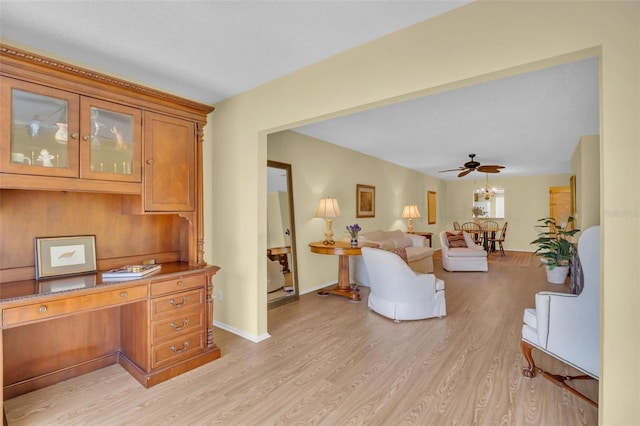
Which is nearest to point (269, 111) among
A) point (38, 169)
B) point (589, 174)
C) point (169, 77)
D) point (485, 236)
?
point (169, 77)

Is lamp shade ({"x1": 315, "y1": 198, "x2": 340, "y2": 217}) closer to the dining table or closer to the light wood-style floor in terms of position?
the light wood-style floor

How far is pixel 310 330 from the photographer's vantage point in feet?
10.9

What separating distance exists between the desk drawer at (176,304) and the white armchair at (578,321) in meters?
2.58

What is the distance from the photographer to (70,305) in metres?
1.93

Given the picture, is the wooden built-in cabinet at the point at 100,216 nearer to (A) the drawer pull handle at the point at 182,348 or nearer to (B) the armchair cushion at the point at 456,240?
(A) the drawer pull handle at the point at 182,348

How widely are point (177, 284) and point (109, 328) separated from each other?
2.56 ft

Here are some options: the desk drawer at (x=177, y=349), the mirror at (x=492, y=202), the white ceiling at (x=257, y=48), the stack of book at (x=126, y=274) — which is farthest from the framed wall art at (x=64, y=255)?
the mirror at (x=492, y=202)

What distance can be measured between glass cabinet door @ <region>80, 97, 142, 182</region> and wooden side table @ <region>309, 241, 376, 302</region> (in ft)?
8.63

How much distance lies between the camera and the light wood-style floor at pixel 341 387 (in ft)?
6.42

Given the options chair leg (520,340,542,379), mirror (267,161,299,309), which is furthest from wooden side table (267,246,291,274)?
chair leg (520,340,542,379)

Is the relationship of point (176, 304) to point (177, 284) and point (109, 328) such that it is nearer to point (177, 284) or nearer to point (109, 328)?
point (177, 284)

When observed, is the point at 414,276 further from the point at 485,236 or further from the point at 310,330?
the point at 485,236

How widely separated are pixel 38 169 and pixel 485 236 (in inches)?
357

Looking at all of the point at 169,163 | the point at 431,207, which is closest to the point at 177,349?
the point at 169,163
